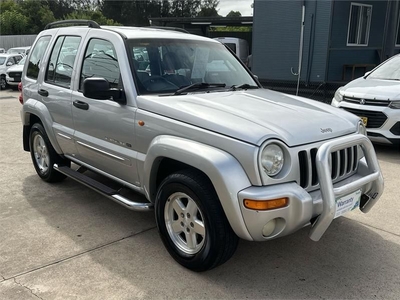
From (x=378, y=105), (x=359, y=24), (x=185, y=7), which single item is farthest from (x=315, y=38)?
(x=185, y=7)

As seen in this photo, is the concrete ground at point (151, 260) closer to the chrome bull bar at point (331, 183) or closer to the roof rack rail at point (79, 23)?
the chrome bull bar at point (331, 183)

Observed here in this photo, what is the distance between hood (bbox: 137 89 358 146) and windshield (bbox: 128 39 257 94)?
238 mm

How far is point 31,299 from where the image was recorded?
2.92m

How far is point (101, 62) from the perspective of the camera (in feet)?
13.5

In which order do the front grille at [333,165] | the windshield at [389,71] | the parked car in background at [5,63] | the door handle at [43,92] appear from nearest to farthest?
the front grille at [333,165] < the door handle at [43,92] < the windshield at [389,71] < the parked car in background at [5,63]

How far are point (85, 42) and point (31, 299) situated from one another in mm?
2582

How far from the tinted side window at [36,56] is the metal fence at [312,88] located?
8029mm

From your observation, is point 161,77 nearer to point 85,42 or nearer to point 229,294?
point 85,42

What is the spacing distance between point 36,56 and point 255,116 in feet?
11.3

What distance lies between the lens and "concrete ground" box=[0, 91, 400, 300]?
9.96 feet

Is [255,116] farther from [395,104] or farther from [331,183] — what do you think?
[395,104]

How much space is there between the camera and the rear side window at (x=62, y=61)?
450 centimetres

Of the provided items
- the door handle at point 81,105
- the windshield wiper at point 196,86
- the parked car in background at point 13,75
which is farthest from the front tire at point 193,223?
the parked car in background at point 13,75

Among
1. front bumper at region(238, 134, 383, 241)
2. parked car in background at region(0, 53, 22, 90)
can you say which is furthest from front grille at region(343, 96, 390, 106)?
parked car in background at region(0, 53, 22, 90)
